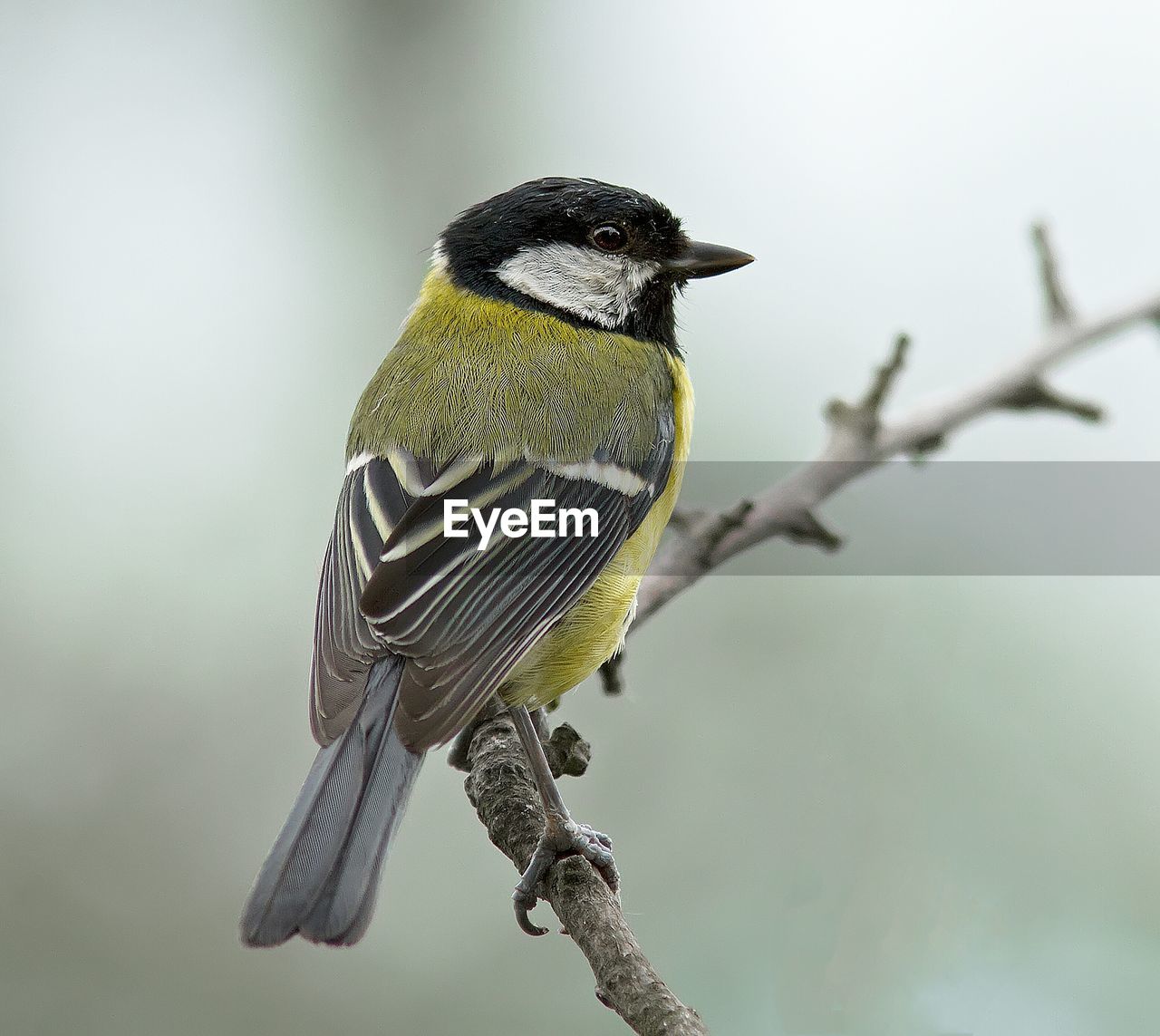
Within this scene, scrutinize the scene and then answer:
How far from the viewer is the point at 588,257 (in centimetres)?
275

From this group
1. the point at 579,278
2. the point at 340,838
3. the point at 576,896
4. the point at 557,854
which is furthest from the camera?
the point at 579,278

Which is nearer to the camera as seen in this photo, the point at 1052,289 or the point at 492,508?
the point at 492,508

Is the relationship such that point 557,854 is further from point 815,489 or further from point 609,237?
point 609,237

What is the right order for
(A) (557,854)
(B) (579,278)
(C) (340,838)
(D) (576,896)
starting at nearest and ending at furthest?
1. (C) (340,838)
2. (D) (576,896)
3. (A) (557,854)
4. (B) (579,278)

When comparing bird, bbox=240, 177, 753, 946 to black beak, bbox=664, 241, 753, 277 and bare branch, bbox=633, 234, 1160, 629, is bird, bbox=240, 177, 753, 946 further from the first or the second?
bare branch, bbox=633, 234, 1160, 629

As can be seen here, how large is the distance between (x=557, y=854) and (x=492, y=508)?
591mm

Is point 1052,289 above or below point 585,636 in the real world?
above

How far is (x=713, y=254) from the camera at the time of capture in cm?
282

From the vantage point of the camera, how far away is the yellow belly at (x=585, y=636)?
2.23 meters

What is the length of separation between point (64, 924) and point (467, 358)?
2420 millimetres

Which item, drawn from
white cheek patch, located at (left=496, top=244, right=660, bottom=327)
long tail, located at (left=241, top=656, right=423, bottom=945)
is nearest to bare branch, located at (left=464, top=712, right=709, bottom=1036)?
long tail, located at (left=241, top=656, right=423, bottom=945)

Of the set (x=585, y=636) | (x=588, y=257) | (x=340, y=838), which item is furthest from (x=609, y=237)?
(x=340, y=838)

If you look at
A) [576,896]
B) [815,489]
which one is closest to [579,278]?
[815,489]

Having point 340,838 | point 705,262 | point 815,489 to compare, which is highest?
point 705,262
